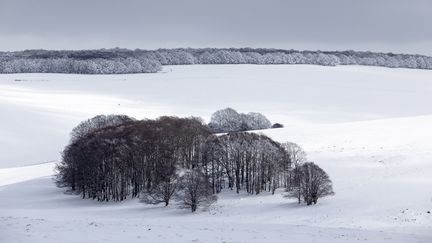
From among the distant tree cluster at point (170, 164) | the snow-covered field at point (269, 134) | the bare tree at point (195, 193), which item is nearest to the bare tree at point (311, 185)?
the snow-covered field at point (269, 134)

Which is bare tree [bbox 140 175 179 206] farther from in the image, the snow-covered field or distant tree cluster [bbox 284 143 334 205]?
distant tree cluster [bbox 284 143 334 205]

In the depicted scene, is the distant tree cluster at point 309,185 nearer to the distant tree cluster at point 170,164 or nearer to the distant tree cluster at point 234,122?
the distant tree cluster at point 170,164

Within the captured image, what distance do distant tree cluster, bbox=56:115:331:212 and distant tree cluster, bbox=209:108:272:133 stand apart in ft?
115

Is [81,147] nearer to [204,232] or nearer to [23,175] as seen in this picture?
[23,175]

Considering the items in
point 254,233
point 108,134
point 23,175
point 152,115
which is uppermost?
point 152,115

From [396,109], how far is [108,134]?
85.3 metres

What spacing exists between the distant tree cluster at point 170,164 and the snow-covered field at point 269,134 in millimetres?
2193

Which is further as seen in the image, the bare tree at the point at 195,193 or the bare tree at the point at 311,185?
the bare tree at the point at 195,193

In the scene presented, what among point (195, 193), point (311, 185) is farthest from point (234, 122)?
point (311, 185)

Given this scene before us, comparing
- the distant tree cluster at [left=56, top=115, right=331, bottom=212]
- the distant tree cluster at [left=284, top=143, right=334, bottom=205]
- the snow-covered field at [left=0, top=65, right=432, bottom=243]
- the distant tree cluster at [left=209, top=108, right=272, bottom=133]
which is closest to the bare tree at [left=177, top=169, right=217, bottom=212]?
the distant tree cluster at [left=56, top=115, right=331, bottom=212]

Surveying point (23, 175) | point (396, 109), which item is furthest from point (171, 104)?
point (23, 175)

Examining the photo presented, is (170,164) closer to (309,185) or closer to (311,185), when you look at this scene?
(309,185)

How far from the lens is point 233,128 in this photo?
109938 mm

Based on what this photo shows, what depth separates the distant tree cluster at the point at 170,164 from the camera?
62.3m
